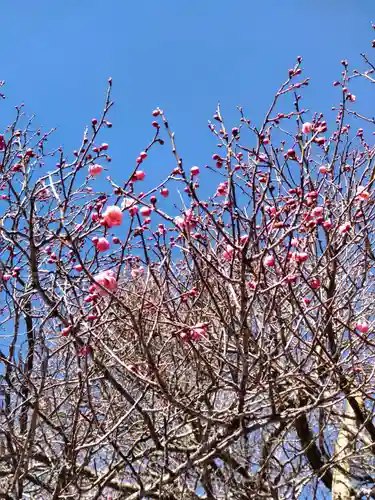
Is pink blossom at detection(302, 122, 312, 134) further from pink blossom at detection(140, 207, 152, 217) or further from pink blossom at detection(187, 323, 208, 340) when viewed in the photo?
pink blossom at detection(187, 323, 208, 340)

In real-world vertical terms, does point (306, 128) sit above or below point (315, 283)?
above

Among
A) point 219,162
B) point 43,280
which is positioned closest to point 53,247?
point 43,280

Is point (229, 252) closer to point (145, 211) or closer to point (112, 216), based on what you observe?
point (145, 211)

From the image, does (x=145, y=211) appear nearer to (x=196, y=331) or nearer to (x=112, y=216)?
(x=112, y=216)

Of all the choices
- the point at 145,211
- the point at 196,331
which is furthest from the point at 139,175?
the point at 196,331

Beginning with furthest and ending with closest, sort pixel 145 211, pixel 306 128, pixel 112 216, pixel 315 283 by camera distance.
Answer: pixel 306 128
pixel 315 283
pixel 145 211
pixel 112 216

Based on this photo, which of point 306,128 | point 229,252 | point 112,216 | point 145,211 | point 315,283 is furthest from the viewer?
point 306,128

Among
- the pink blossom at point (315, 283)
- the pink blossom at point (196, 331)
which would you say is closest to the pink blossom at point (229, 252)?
the pink blossom at point (196, 331)

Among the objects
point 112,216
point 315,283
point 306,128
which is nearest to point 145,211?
point 112,216

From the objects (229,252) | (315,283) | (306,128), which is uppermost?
(306,128)

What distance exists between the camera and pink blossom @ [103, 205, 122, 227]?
246 centimetres

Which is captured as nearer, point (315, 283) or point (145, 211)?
point (145, 211)

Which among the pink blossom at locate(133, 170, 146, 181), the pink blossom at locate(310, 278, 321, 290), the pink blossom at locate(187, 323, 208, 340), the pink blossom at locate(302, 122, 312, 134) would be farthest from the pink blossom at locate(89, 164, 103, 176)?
the pink blossom at locate(310, 278, 321, 290)

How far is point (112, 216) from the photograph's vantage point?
8.13ft
